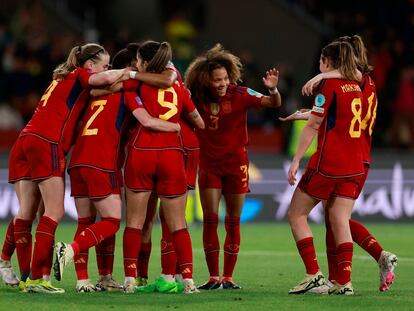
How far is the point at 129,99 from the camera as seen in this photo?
9.99 meters

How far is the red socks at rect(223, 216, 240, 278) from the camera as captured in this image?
1095 cm

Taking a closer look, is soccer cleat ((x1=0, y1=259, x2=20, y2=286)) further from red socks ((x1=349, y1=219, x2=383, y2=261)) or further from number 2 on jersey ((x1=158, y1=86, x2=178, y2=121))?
red socks ((x1=349, y1=219, x2=383, y2=261))

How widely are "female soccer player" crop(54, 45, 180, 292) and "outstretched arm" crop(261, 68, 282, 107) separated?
3.34ft

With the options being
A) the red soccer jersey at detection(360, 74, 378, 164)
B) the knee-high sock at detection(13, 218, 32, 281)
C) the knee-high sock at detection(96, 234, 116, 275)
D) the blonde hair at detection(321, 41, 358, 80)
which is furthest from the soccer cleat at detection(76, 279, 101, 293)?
the blonde hair at detection(321, 41, 358, 80)

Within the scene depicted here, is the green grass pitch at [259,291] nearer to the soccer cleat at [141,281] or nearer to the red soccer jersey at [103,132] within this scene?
the soccer cleat at [141,281]

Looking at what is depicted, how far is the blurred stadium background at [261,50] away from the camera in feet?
59.8

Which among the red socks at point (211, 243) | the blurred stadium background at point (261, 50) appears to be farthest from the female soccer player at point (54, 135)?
the blurred stadium background at point (261, 50)

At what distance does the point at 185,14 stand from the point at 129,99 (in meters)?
14.3

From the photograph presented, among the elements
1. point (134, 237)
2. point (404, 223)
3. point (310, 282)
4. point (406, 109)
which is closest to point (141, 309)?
point (134, 237)

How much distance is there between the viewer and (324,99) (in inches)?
392

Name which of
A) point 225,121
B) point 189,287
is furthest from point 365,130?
point 189,287

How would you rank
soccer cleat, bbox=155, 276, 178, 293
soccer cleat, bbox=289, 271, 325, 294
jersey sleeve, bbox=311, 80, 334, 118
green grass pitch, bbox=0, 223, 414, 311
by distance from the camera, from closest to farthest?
1. green grass pitch, bbox=0, 223, 414, 311
2. jersey sleeve, bbox=311, 80, 334, 118
3. soccer cleat, bbox=289, 271, 325, 294
4. soccer cleat, bbox=155, 276, 178, 293

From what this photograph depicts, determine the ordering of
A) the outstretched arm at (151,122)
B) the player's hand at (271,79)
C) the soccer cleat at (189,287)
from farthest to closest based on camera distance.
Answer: the player's hand at (271,79), the soccer cleat at (189,287), the outstretched arm at (151,122)

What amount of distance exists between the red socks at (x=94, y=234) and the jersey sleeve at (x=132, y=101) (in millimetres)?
931
